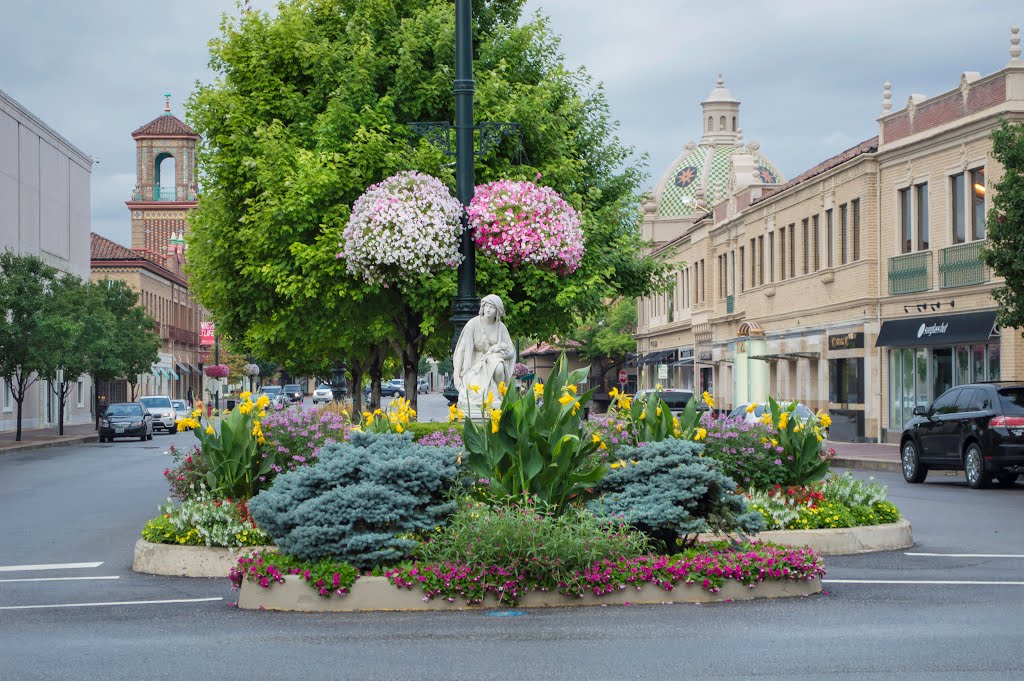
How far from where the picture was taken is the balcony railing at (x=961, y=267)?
118 feet

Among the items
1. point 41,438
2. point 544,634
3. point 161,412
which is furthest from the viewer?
point 161,412

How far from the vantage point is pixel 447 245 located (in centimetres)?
1830

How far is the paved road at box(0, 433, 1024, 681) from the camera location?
8352 mm

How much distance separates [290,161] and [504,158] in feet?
12.5

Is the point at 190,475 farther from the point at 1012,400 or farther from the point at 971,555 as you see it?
the point at 1012,400

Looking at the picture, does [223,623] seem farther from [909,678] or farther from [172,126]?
[172,126]

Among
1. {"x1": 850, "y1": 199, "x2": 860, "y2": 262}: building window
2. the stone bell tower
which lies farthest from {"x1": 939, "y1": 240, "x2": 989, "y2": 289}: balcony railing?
the stone bell tower

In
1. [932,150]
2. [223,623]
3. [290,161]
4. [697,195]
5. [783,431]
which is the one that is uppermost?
[697,195]

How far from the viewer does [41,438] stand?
1987 inches

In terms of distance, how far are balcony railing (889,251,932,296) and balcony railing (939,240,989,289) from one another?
831mm

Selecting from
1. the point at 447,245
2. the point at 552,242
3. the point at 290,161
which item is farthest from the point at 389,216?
the point at 290,161

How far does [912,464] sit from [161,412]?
4209cm

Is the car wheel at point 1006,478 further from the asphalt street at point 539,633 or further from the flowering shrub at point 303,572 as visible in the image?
the flowering shrub at point 303,572

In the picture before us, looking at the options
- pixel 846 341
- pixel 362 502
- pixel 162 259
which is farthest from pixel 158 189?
pixel 362 502
